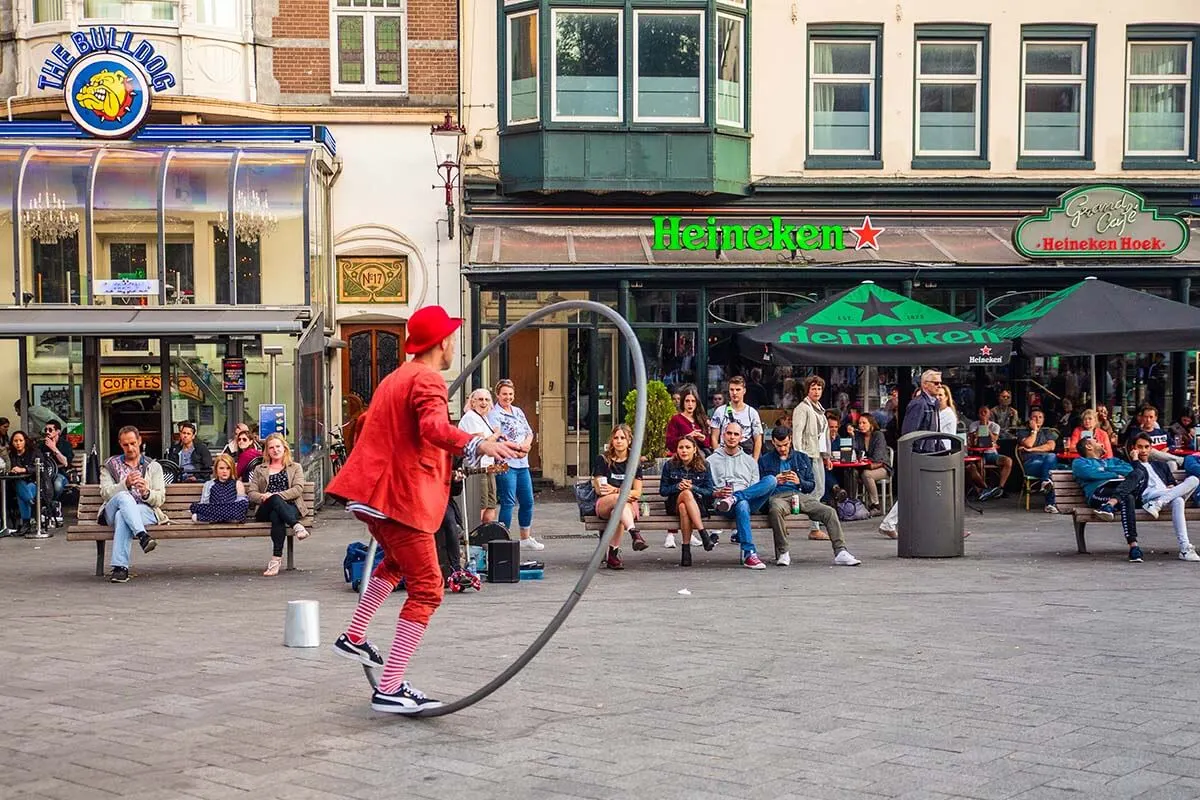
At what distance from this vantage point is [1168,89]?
24156 mm

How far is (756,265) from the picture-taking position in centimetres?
2189

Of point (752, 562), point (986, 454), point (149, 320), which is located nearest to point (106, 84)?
point (149, 320)

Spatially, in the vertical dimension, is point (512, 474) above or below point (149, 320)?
below

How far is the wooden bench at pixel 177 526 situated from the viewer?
13.4m

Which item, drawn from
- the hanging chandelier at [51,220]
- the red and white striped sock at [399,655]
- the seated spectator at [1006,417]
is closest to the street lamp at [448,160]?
the hanging chandelier at [51,220]

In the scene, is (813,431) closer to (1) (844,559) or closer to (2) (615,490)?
(1) (844,559)

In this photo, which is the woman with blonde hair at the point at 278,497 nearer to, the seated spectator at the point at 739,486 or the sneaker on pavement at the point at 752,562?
the seated spectator at the point at 739,486

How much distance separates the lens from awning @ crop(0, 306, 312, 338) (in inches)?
745

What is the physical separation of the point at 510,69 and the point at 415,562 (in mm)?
16761

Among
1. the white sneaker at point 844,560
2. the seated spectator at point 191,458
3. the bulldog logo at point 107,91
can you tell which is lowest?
the white sneaker at point 844,560

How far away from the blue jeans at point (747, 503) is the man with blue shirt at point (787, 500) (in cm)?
10

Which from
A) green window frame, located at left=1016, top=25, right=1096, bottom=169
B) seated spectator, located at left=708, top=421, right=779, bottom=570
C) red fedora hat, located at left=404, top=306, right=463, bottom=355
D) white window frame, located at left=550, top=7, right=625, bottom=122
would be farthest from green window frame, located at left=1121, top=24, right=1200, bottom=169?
red fedora hat, located at left=404, top=306, right=463, bottom=355

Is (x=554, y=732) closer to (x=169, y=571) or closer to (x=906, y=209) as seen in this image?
(x=169, y=571)

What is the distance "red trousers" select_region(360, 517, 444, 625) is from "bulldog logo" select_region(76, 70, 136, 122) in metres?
14.7
